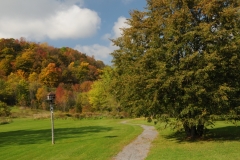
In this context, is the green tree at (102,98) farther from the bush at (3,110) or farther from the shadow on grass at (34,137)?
the shadow on grass at (34,137)

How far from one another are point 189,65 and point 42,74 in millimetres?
92660

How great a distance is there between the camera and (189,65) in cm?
1606

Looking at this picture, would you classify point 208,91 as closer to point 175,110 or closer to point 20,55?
point 175,110

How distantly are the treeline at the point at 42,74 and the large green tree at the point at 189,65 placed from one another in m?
57.3

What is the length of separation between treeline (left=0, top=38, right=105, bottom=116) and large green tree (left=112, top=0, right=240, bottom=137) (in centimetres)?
5734

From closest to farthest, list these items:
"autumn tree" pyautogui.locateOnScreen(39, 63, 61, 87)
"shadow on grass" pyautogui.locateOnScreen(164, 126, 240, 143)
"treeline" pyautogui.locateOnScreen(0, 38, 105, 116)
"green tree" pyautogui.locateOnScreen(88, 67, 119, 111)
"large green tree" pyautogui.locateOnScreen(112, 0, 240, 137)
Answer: "large green tree" pyautogui.locateOnScreen(112, 0, 240, 137), "shadow on grass" pyautogui.locateOnScreen(164, 126, 240, 143), "green tree" pyautogui.locateOnScreen(88, 67, 119, 111), "treeline" pyautogui.locateOnScreen(0, 38, 105, 116), "autumn tree" pyautogui.locateOnScreen(39, 63, 61, 87)

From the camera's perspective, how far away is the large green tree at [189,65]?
50.6 feet

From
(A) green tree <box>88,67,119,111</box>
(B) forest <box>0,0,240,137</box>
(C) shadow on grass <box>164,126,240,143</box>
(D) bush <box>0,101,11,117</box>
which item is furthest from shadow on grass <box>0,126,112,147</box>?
(D) bush <box>0,101,11,117</box>

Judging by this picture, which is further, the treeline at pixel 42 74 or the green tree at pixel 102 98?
the treeline at pixel 42 74

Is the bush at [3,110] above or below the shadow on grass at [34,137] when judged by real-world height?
above

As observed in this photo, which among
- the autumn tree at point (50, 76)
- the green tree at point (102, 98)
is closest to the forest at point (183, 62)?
the green tree at point (102, 98)

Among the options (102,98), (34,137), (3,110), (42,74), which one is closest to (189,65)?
(34,137)

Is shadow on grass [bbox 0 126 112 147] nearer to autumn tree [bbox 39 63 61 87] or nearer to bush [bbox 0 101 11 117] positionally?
bush [bbox 0 101 11 117]

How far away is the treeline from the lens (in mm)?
85625
